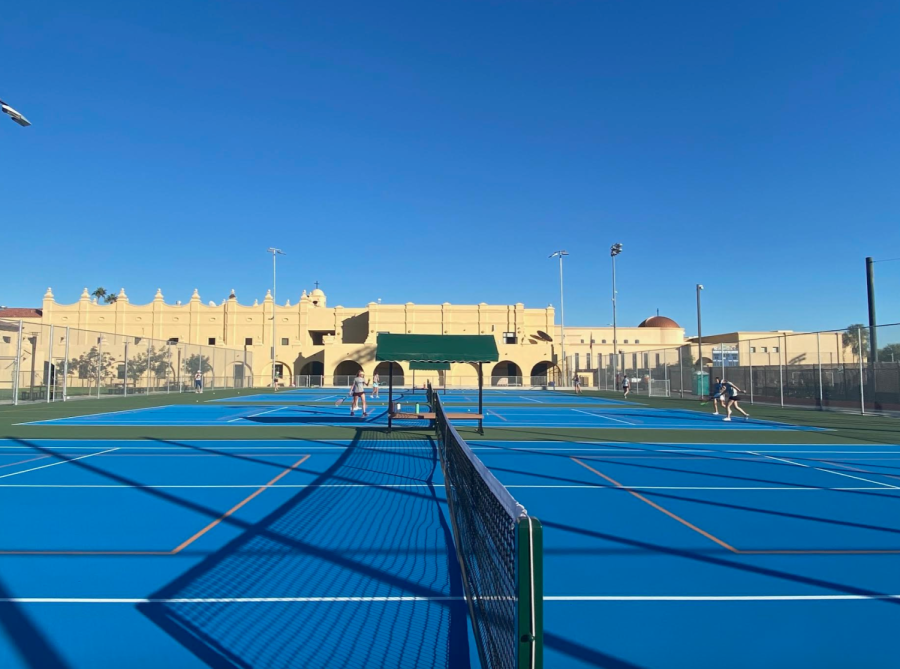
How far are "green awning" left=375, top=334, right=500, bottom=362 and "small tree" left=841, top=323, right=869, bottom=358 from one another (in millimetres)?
17037

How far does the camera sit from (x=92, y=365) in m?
39.0

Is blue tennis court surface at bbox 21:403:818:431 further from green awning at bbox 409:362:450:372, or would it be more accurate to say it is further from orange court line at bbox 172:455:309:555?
orange court line at bbox 172:455:309:555

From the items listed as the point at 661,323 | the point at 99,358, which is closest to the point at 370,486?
the point at 99,358

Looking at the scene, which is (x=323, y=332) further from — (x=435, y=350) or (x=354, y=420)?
(x=435, y=350)

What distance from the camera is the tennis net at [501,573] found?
2945mm

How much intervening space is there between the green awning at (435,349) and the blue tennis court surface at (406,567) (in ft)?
Result: 21.3

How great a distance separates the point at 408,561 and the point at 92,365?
39453 millimetres

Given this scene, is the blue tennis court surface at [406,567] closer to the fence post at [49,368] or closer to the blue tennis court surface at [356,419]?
the blue tennis court surface at [356,419]

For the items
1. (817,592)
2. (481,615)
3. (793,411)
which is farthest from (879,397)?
(481,615)

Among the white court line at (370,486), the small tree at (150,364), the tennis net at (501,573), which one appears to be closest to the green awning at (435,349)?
the white court line at (370,486)

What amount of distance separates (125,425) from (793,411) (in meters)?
28.5

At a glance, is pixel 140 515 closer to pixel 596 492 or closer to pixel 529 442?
pixel 596 492

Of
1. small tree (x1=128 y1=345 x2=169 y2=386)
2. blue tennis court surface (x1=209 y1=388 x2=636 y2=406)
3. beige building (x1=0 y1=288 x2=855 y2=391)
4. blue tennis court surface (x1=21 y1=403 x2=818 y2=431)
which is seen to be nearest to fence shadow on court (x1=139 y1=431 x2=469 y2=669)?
blue tennis court surface (x1=21 y1=403 x2=818 y2=431)

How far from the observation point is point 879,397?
91.4 feet
